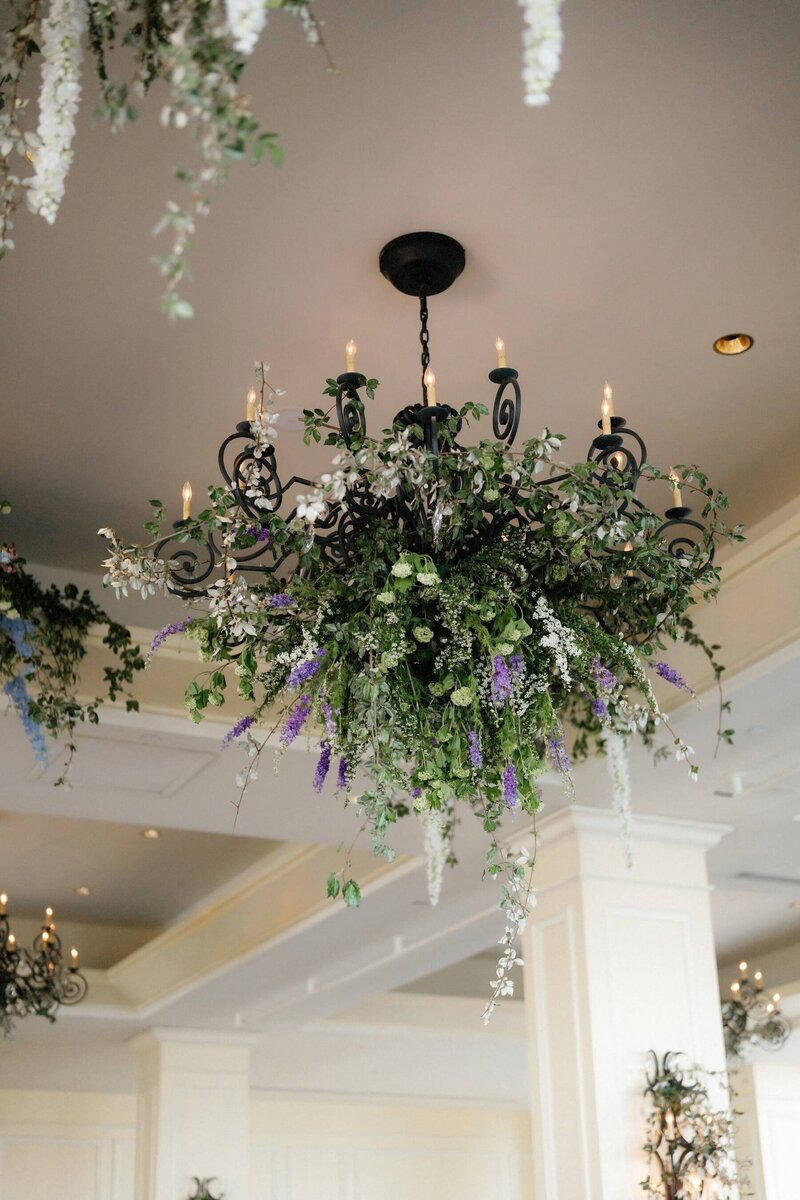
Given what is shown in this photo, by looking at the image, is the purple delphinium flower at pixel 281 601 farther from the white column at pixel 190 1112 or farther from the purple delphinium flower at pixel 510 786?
the white column at pixel 190 1112

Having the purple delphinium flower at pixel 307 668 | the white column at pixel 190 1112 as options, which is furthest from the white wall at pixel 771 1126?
the purple delphinium flower at pixel 307 668

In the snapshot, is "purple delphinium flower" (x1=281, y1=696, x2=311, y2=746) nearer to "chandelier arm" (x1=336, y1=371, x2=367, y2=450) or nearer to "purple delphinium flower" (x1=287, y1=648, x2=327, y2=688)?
"purple delphinium flower" (x1=287, y1=648, x2=327, y2=688)

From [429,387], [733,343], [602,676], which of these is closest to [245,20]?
[429,387]

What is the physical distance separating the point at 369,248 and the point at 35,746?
1.91 metres

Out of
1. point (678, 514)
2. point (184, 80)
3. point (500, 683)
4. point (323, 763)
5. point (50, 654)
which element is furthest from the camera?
point (50, 654)

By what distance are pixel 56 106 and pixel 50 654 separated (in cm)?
289

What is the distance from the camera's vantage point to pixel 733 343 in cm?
343

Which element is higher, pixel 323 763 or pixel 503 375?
pixel 503 375

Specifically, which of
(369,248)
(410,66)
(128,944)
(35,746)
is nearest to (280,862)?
(128,944)

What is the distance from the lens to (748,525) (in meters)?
4.40

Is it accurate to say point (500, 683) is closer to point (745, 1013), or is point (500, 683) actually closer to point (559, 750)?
point (559, 750)

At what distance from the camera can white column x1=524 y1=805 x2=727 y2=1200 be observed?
4.93m

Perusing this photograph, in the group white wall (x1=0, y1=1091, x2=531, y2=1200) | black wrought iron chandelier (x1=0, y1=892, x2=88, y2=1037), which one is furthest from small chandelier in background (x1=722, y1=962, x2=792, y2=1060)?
black wrought iron chandelier (x1=0, y1=892, x2=88, y2=1037)

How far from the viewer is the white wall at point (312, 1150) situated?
10500 mm
